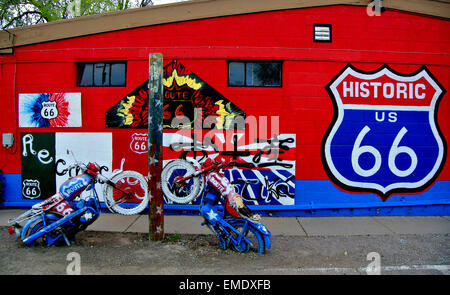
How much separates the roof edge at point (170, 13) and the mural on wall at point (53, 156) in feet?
7.21

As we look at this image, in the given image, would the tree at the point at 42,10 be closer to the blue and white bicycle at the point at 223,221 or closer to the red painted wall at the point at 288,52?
the red painted wall at the point at 288,52

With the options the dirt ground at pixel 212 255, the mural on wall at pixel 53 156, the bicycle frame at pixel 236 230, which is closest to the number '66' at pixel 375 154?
the dirt ground at pixel 212 255

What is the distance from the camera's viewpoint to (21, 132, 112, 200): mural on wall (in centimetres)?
667

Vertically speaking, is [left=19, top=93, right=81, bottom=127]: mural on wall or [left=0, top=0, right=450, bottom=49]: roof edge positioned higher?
[left=0, top=0, right=450, bottom=49]: roof edge

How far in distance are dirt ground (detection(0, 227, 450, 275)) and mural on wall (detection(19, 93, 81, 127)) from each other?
2.62 metres

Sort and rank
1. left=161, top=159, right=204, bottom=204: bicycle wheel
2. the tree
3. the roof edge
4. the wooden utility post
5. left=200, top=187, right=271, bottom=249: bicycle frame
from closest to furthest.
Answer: left=200, top=187, right=271, bottom=249: bicycle frame
left=161, top=159, right=204, bottom=204: bicycle wheel
the wooden utility post
the roof edge
the tree

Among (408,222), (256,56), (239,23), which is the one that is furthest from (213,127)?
(408,222)

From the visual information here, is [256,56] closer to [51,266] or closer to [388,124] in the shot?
[388,124]

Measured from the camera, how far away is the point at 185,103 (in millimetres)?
6547

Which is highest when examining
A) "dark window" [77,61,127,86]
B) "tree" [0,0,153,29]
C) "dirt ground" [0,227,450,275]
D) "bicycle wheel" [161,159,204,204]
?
"tree" [0,0,153,29]

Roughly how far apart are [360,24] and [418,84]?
1.86 meters

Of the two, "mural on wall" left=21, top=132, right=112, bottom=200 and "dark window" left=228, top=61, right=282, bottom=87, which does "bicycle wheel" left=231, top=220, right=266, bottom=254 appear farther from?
"mural on wall" left=21, top=132, right=112, bottom=200

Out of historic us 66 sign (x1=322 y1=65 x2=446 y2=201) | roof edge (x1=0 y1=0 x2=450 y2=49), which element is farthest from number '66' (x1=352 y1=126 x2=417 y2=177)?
roof edge (x1=0 y1=0 x2=450 y2=49)

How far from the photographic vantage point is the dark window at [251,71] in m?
6.57
